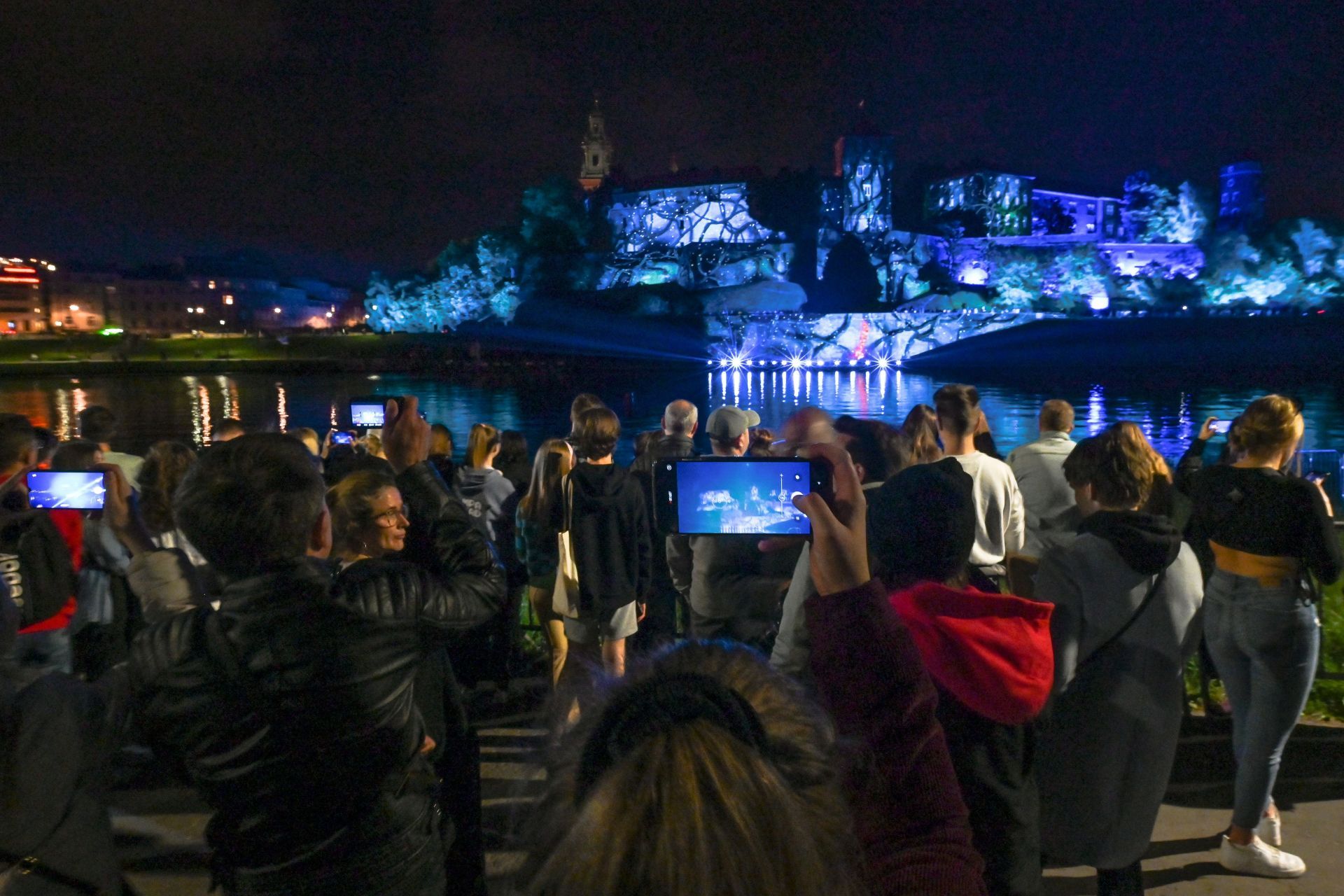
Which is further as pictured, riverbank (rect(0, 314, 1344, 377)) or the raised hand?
riverbank (rect(0, 314, 1344, 377))

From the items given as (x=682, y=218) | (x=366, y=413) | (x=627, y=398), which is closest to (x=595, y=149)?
(x=682, y=218)

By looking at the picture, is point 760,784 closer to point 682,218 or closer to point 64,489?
point 64,489

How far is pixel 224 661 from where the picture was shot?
160cm

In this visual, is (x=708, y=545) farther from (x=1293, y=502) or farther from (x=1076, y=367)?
(x=1076, y=367)

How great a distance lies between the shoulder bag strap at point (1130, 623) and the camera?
7.58 feet

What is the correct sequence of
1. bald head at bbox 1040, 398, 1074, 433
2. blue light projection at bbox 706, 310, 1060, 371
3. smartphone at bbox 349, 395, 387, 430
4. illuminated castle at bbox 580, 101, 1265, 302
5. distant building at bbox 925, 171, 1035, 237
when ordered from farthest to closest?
1. distant building at bbox 925, 171, 1035, 237
2. illuminated castle at bbox 580, 101, 1265, 302
3. blue light projection at bbox 706, 310, 1060, 371
4. smartphone at bbox 349, 395, 387, 430
5. bald head at bbox 1040, 398, 1074, 433

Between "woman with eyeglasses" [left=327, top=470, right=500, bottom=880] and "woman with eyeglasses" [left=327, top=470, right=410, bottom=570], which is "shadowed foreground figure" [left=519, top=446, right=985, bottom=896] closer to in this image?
"woman with eyeglasses" [left=327, top=470, right=500, bottom=880]

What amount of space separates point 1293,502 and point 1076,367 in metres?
65.8

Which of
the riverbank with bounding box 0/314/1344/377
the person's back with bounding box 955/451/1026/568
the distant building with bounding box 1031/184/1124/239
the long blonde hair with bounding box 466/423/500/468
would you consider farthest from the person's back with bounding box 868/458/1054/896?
the distant building with bounding box 1031/184/1124/239

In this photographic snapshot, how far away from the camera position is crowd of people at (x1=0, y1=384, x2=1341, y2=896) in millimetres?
833

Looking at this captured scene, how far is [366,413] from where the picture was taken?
31.0 ft

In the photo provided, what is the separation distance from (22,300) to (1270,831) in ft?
412

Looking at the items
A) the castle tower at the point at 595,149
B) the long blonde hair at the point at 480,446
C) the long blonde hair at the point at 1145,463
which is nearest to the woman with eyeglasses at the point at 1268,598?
the long blonde hair at the point at 1145,463

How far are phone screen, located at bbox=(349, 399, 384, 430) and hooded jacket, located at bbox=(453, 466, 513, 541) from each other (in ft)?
14.4
